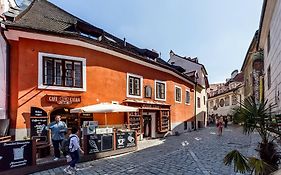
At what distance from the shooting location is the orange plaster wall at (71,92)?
12.5 m

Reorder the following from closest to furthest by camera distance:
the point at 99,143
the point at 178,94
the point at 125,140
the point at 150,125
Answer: the point at 99,143 → the point at 125,140 → the point at 150,125 → the point at 178,94

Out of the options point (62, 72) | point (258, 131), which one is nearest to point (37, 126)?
point (62, 72)

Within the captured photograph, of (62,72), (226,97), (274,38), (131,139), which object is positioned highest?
(274,38)

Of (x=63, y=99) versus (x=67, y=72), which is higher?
(x=67, y=72)

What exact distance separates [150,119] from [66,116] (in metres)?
8.38

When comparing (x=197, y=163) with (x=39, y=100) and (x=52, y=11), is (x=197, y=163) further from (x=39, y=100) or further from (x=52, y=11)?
(x=52, y=11)

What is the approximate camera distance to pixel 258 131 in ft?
20.7

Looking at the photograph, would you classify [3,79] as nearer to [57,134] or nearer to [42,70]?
[42,70]

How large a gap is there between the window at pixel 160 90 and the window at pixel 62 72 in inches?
320

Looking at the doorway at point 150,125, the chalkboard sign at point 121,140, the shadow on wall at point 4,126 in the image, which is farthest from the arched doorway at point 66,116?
the doorway at point 150,125

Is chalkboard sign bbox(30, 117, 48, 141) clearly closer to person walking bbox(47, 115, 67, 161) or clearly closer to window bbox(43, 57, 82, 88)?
person walking bbox(47, 115, 67, 161)

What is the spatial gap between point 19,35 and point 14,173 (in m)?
6.90

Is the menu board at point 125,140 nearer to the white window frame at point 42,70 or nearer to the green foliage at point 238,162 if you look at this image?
the white window frame at point 42,70

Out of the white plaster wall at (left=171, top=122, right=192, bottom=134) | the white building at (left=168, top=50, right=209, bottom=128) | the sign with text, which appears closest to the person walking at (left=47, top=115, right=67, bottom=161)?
the sign with text
